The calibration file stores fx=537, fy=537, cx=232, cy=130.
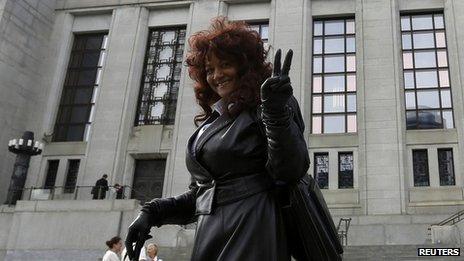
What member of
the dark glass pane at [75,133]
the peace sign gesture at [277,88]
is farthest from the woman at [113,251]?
the dark glass pane at [75,133]

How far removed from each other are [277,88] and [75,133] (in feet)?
114

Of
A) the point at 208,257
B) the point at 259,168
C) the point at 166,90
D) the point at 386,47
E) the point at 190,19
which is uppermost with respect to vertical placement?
the point at 190,19

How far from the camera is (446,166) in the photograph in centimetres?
2925

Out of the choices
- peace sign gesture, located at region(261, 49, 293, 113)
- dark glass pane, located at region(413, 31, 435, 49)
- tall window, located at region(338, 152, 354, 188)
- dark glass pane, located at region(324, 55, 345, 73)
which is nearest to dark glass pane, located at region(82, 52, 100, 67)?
dark glass pane, located at region(324, 55, 345, 73)

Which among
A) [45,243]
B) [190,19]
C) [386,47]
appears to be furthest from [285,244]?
[190,19]

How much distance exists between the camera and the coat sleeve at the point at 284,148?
2.35m

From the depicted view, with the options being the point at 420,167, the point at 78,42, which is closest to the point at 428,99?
the point at 420,167

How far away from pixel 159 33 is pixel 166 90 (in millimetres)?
4561

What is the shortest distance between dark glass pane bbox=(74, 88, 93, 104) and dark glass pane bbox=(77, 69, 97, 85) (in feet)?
1.69

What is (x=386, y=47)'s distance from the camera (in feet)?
104

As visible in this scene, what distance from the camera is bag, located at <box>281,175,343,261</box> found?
2480 mm

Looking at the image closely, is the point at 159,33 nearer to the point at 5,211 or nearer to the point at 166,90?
the point at 166,90

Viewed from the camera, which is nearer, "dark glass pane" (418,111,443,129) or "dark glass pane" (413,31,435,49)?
"dark glass pane" (418,111,443,129)

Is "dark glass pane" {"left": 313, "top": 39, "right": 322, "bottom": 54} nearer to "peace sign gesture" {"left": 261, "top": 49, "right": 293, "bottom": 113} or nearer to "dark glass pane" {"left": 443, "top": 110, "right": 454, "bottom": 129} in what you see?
"dark glass pane" {"left": 443, "top": 110, "right": 454, "bottom": 129}
